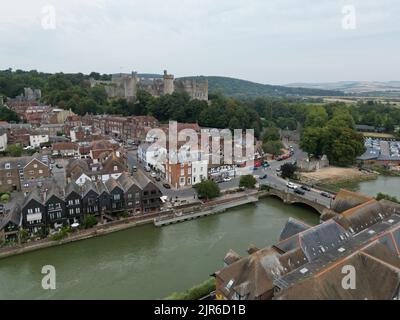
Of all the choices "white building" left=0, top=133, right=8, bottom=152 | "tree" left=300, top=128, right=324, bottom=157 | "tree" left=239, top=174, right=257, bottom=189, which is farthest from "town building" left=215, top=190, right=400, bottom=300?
"white building" left=0, top=133, right=8, bottom=152

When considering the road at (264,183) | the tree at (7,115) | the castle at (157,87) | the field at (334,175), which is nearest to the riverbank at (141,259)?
the road at (264,183)

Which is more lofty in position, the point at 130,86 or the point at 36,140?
the point at 130,86

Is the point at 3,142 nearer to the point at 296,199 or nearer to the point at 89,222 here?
the point at 89,222

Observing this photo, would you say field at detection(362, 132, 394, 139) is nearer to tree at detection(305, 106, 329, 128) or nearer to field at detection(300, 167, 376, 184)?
tree at detection(305, 106, 329, 128)

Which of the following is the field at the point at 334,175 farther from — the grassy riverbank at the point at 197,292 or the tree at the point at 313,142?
the grassy riverbank at the point at 197,292

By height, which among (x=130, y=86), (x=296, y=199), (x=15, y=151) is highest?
(x=130, y=86)

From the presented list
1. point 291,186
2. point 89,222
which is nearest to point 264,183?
point 291,186

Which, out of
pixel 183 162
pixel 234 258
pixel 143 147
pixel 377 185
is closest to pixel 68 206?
pixel 183 162
